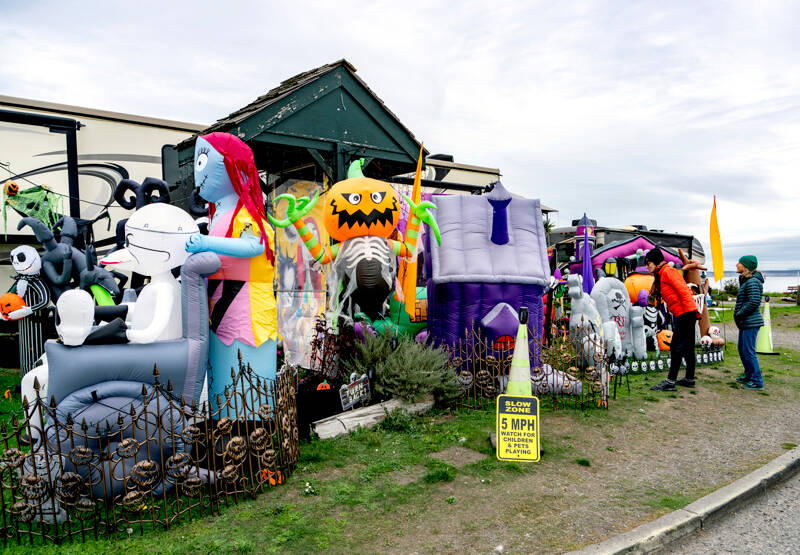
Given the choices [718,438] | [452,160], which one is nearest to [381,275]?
[718,438]

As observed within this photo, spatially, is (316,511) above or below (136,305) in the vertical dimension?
below

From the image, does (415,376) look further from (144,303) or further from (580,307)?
(580,307)

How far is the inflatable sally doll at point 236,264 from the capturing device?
14.9 ft

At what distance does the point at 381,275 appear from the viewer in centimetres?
608

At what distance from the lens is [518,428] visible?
487 cm

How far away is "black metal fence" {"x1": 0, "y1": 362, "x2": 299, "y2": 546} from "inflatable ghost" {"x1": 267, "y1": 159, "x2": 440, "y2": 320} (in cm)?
214

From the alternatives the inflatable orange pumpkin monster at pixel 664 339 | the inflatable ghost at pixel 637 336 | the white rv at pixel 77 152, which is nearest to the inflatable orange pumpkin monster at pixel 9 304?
the white rv at pixel 77 152

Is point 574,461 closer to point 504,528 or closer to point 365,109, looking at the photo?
point 504,528

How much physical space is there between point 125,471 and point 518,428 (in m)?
3.34

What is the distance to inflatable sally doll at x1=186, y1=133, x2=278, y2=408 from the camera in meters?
4.55

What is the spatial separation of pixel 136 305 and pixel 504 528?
3407 millimetres

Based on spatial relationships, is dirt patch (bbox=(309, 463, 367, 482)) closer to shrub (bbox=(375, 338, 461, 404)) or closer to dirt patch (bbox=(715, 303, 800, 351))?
shrub (bbox=(375, 338, 461, 404))

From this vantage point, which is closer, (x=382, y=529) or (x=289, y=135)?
(x=382, y=529)

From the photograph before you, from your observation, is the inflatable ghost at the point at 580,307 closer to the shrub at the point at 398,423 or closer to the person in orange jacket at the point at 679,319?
the person in orange jacket at the point at 679,319
